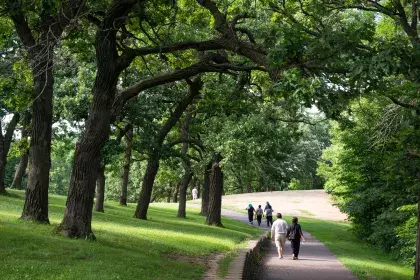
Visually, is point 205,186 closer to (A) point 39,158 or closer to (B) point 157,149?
(B) point 157,149

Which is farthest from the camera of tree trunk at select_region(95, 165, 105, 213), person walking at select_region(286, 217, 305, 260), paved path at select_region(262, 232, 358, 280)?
tree trunk at select_region(95, 165, 105, 213)

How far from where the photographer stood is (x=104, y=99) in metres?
13.1

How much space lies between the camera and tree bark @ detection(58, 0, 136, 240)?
12.8 metres

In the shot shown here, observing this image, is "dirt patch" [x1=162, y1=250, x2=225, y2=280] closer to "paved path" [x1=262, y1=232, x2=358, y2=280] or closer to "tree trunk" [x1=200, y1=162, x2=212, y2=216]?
"paved path" [x1=262, y1=232, x2=358, y2=280]

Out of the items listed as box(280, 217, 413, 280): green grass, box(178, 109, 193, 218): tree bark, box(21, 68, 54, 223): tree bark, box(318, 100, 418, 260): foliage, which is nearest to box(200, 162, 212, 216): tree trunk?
box(178, 109, 193, 218): tree bark

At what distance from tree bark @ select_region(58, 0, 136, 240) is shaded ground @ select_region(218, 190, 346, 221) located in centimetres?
3980

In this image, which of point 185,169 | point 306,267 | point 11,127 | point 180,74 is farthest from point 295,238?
point 11,127

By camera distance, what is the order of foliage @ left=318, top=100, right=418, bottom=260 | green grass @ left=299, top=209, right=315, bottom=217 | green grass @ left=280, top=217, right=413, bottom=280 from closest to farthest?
green grass @ left=280, top=217, right=413, bottom=280, foliage @ left=318, top=100, right=418, bottom=260, green grass @ left=299, top=209, right=315, bottom=217

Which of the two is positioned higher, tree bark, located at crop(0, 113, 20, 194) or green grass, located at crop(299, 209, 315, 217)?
tree bark, located at crop(0, 113, 20, 194)

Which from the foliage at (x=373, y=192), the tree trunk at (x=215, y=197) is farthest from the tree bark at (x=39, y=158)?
the tree trunk at (x=215, y=197)

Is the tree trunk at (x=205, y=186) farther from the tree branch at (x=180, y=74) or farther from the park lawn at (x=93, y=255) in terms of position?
the tree branch at (x=180, y=74)

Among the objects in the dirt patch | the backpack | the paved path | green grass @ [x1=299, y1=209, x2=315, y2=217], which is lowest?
the paved path

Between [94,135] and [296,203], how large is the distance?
167 ft

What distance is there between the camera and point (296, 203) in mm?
61531
